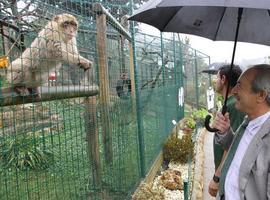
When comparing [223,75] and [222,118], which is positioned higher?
[223,75]

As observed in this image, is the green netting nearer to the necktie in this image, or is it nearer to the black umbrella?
the black umbrella

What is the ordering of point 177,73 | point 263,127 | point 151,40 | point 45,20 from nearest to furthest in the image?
point 263,127, point 45,20, point 151,40, point 177,73

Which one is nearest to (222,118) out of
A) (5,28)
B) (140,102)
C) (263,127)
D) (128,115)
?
(263,127)

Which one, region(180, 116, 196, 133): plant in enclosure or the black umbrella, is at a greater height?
the black umbrella

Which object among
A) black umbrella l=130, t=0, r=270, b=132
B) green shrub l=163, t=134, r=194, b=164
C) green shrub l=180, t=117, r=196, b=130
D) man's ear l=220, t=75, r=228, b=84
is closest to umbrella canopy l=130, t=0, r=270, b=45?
black umbrella l=130, t=0, r=270, b=132

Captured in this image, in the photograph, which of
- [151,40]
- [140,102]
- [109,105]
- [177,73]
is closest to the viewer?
[109,105]

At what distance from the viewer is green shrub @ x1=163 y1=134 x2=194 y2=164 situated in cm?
820

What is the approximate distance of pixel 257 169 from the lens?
2.40 m

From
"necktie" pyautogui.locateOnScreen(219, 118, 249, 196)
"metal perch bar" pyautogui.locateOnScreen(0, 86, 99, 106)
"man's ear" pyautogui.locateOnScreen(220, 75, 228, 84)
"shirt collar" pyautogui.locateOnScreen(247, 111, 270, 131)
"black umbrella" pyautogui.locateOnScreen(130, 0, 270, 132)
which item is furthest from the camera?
"man's ear" pyautogui.locateOnScreen(220, 75, 228, 84)

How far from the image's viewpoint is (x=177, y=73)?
12.6 metres

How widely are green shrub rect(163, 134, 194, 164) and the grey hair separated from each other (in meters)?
5.67

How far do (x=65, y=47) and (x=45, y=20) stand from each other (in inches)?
9.8

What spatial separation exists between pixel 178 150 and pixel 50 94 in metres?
5.79

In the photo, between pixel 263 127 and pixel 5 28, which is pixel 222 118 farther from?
pixel 5 28
